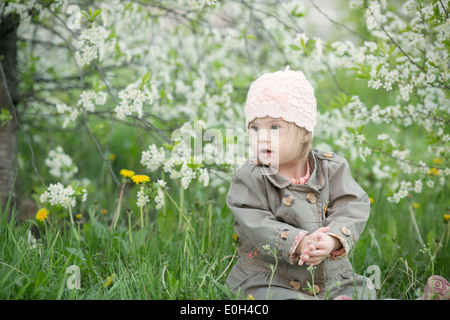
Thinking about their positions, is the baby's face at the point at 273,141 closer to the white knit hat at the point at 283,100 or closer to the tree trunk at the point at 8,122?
the white knit hat at the point at 283,100

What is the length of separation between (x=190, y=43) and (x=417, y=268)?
2.51 metres

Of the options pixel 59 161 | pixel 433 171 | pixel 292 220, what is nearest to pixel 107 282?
pixel 292 220

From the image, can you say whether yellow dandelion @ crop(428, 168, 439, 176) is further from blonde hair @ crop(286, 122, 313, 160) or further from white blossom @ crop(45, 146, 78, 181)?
white blossom @ crop(45, 146, 78, 181)

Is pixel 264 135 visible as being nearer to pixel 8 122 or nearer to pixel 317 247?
pixel 317 247

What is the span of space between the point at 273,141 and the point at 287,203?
26 centimetres

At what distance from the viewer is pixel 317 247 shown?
1.72 m

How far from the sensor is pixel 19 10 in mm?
2582

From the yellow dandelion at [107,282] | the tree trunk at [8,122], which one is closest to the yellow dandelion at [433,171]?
the yellow dandelion at [107,282]

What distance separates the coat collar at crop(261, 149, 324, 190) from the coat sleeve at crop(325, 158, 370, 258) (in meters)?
0.06

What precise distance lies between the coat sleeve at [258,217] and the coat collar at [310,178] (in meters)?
0.04

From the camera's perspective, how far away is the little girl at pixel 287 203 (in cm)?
183

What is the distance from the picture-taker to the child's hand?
1.71m
